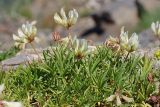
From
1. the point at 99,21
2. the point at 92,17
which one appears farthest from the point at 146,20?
the point at 92,17

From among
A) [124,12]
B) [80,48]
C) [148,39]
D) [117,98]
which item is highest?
[124,12]

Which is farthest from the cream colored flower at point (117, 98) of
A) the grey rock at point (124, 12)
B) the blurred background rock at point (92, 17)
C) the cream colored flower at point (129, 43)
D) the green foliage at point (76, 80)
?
the grey rock at point (124, 12)

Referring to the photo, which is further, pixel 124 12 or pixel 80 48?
pixel 124 12

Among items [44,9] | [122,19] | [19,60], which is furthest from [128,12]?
[19,60]

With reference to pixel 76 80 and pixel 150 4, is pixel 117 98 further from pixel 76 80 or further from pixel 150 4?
pixel 150 4

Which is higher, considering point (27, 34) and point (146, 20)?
point (146, 20)

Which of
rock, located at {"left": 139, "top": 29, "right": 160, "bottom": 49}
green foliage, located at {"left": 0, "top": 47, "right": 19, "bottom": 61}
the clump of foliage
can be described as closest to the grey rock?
rock, located at {"left": 139, "top": 29, "right": 160, "bottom": 49}

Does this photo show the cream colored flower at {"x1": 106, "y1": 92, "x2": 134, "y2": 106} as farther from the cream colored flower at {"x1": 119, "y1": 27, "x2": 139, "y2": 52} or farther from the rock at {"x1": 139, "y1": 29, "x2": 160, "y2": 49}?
the rock at {"x1": 139, "y1": 29, "x2": 160, "y2": 49}

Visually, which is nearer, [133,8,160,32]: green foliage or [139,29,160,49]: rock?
[139,29,160,49]: rock
